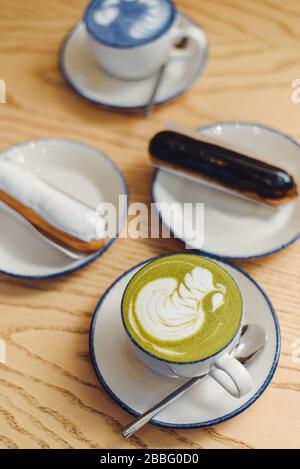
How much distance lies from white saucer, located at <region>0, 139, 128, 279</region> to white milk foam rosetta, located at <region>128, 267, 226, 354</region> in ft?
0.45

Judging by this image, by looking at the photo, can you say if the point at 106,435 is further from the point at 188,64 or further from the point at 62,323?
the point at 188,64

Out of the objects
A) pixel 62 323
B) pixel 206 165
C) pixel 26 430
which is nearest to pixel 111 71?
pixel 206 165

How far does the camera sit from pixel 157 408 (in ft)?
1.94

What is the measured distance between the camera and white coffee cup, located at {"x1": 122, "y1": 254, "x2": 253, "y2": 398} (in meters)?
0.56

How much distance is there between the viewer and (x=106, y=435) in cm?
62

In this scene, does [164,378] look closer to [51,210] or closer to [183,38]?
[51,210]

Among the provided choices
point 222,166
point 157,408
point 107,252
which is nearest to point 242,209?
point 222,166

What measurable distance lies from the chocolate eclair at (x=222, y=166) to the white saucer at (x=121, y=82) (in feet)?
0.46

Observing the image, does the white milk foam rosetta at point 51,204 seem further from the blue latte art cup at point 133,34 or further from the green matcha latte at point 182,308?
the blue latte art cup at point 133,34

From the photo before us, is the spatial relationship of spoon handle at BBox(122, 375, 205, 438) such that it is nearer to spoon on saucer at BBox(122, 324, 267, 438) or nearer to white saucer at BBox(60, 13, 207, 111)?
spoon on saucer at BBox(122, 324, 267, 438)

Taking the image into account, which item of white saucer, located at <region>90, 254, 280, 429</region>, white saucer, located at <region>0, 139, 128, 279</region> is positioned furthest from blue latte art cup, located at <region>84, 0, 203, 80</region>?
white saucer, located at <region>90, 254, 280, 429</region>
